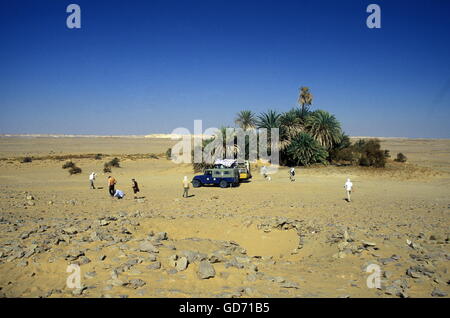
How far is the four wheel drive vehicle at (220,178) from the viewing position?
76.1 ft

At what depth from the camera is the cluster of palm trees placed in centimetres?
3281

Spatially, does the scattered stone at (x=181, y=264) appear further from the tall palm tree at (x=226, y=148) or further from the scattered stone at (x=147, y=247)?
the tall palm tree at (x=226, y=148)

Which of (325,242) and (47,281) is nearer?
(47,281)

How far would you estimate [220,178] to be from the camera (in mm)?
23328

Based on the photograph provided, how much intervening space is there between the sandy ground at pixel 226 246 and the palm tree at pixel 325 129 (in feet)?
52.6

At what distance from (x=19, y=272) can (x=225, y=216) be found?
7.89 meters

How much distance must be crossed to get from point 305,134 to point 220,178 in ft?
45.7

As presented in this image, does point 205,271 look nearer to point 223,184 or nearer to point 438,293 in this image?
point 438,293

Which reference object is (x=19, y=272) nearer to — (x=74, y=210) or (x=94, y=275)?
(x=94, y=275)

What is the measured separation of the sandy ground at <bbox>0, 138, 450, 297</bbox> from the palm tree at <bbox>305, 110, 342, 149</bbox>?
16027 millimetres

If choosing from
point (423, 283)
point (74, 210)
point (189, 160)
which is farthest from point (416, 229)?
point (189, 160)

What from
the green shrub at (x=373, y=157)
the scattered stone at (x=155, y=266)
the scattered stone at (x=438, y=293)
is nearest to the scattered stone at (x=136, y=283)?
the scattered stone at (x=155, y=266)

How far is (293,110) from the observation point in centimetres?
3638
